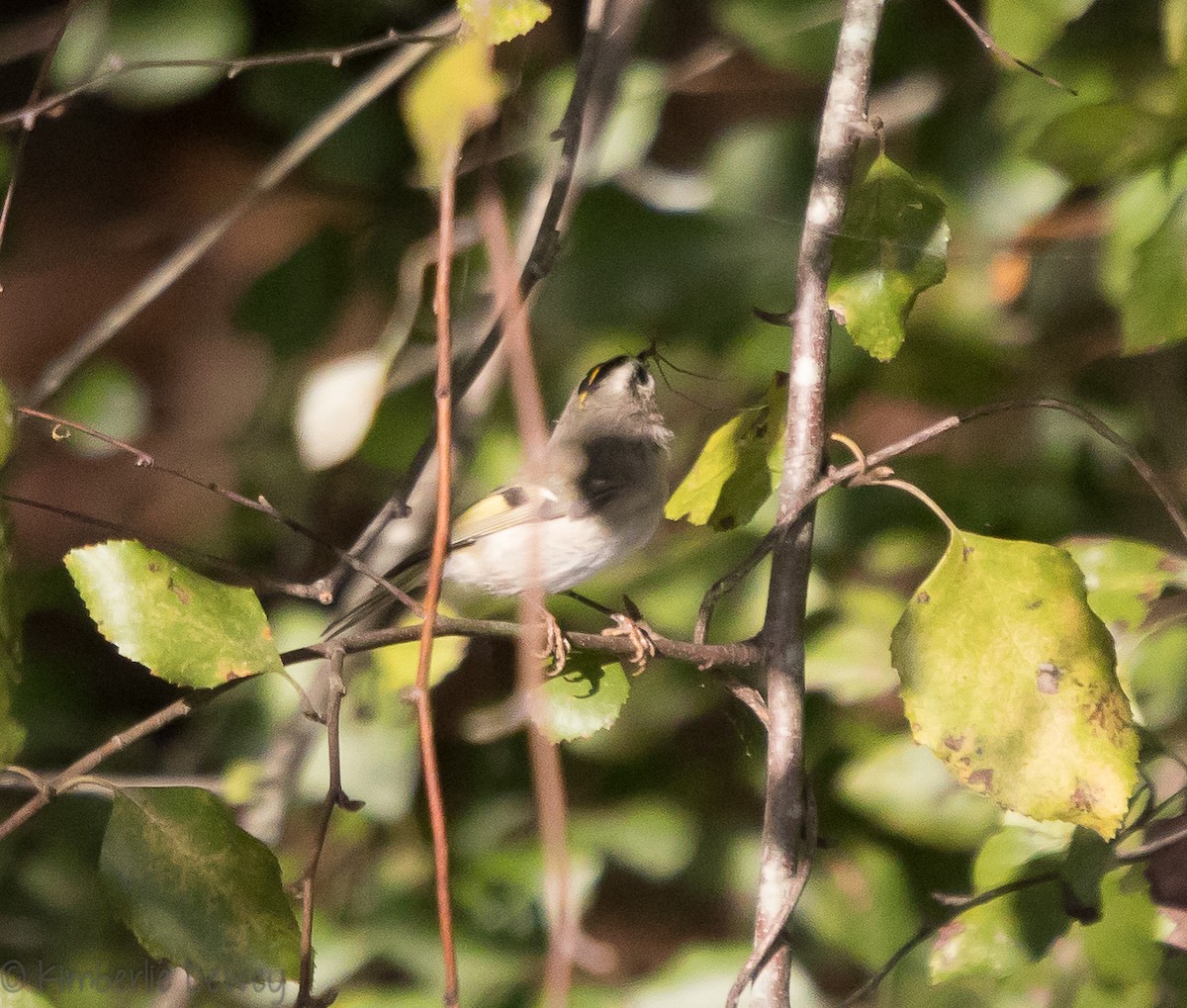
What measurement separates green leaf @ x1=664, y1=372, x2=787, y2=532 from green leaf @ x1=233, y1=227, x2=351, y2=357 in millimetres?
792

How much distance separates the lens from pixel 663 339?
1.31 metres

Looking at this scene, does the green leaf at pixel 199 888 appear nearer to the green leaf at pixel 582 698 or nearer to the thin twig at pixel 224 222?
the green leaf at pixel 582 698

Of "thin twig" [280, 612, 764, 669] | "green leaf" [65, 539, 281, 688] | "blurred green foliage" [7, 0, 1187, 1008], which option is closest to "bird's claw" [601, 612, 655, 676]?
"thin twig" [280, 612, 764, 669]

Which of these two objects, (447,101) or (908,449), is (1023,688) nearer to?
(908,449)

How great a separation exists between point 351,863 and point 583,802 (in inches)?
12.4

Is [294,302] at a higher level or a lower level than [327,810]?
lower

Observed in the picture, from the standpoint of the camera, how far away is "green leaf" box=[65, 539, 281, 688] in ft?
2.47

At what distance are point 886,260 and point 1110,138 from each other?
1.21 ft

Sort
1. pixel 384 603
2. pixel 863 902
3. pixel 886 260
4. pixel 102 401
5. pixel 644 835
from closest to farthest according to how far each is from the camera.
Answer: pixel 886 260 < pixel 384 603 < pixel 863 902 < pixel 644 835 < pixel 102 401

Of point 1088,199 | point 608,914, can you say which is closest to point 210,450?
point 608,914

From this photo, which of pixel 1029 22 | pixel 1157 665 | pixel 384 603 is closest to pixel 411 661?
pixel 384 603

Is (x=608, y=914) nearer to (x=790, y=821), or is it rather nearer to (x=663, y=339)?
(x=663, y=339)

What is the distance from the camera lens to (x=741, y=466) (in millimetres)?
982

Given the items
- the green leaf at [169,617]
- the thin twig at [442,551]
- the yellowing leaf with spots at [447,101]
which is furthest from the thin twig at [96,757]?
the yellowing leaf with spots at [447,101]
